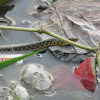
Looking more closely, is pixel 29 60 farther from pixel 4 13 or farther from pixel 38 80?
pixel 4 13

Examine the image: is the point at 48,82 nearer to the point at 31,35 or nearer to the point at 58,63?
the point at 58,63

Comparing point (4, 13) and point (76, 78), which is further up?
point (4, 13)

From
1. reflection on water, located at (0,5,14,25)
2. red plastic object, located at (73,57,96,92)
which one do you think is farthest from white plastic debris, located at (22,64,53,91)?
reflection on water, located at (0,5,14,25)

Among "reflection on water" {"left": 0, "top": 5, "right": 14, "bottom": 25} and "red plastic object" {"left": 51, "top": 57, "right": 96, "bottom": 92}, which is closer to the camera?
"red plastic object" {"left": 51, "top": 57, "right": 96, "bottom": 92}

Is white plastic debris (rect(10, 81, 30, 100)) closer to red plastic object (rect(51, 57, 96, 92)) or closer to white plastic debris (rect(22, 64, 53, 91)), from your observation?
white plastic debris (rect(22, 64, 53, 91))

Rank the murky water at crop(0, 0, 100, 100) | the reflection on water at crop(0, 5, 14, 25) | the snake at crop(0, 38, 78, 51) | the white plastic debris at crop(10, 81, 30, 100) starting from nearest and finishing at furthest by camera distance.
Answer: the white plastic debris at crop(10, 81, 30, 100) → the murky water at crop(0, 0, 100, 100) → the snake at crop(0, 38, 78, 51) → the reflection on water at crop(0, 5, 14, 25)

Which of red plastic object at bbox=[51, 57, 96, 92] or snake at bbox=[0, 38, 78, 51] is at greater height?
snake at bbox=[0, 38, 78, 51]

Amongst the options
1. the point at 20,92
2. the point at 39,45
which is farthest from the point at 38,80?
the point at 39,45

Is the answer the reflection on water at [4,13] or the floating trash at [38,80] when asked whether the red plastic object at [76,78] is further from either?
the reflection on water at [4,13]

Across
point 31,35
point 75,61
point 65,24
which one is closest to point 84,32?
point 65,24
